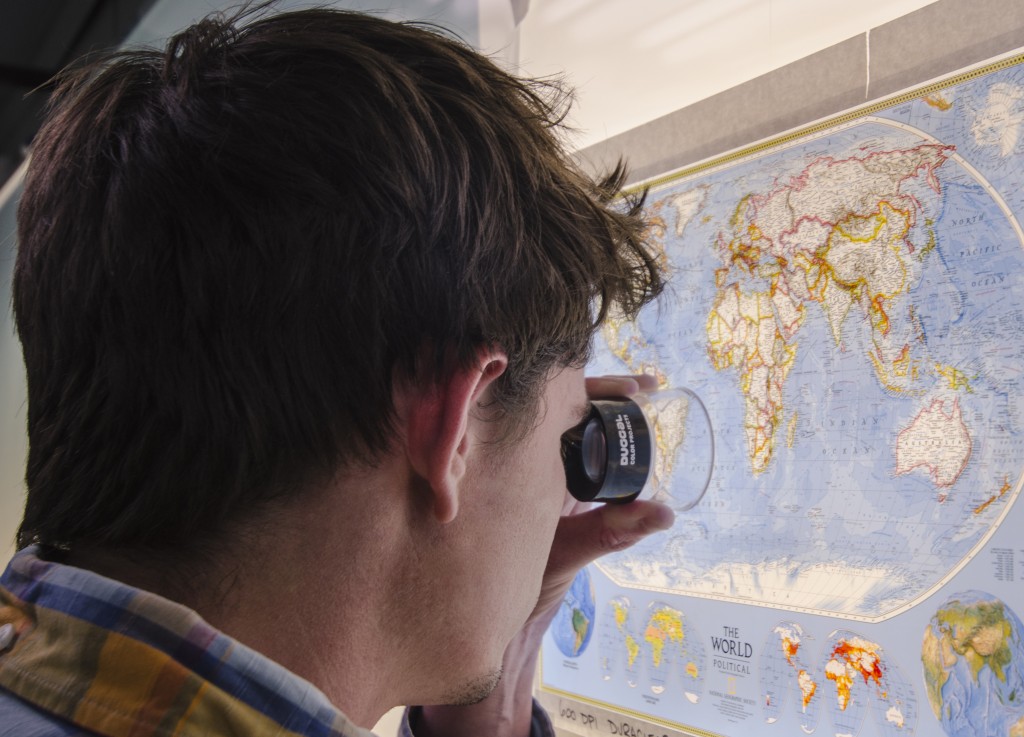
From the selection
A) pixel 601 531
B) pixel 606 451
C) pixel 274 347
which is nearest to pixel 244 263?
pixel 274 347

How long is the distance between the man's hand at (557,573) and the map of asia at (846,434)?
20cm

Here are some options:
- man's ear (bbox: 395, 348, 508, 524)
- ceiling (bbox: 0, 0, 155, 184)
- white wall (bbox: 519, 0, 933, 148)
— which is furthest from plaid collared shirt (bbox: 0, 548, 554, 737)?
ceiling (bbox: 0, 0, 155, 184)

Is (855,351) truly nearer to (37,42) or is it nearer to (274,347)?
(274,347)

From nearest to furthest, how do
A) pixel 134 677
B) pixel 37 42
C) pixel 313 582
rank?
pixel 134 677 < pixel 313 582 < pixel 37 42

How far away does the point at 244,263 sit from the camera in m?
0.59

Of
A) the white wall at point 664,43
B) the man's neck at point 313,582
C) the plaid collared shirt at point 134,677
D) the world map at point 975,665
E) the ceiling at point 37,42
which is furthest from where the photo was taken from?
the ceiling at point 37,42

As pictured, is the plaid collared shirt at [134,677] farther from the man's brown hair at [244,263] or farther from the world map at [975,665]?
the world map at [975,665]

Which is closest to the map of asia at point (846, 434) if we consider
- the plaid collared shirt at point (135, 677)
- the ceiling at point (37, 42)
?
the plaid collared shirt at point (135, 677)

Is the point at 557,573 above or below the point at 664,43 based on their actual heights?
below

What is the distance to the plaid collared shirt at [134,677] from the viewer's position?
479 millimetres

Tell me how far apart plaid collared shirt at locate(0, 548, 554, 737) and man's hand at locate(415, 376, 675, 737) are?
21.7 inches

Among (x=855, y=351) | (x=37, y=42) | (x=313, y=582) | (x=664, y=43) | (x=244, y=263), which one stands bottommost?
(x=313, y=582)

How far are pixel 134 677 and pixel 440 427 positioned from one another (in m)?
0.27

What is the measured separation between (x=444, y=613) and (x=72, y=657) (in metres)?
0.28
